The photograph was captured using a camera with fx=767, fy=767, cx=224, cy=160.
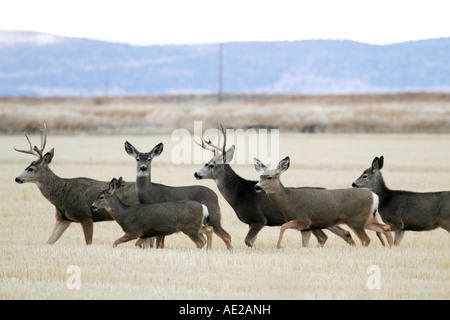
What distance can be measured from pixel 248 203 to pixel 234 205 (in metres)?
0.32

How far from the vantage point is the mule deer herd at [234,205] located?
12.2 m

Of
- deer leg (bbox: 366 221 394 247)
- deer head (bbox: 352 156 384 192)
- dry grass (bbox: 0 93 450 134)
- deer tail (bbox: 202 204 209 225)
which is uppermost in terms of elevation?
dry grass (bbox: 0 93 450 134)

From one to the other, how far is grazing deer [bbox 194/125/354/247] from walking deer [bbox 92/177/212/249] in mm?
1012

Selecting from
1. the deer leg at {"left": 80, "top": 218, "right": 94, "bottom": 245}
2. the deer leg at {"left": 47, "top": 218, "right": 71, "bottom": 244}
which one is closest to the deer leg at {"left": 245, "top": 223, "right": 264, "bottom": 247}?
the deer leg at {"left": 80, "top": 218, "right": 94, "bottom": 245}

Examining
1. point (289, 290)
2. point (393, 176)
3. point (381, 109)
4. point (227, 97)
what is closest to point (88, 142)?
point (393, 176)

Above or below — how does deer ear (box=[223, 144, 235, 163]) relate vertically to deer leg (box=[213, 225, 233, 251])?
above

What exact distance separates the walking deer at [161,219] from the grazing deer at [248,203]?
39.9 inches

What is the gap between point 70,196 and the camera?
524 inches

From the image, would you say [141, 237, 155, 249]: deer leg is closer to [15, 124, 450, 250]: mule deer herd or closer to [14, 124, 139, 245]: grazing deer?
[15, 124, 450, 250]: mule deer herd

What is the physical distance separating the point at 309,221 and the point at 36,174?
5.00 m

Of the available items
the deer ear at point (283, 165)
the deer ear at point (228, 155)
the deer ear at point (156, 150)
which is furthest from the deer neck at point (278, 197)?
the deer ear at point (156, 150)

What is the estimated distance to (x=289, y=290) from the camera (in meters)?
8.97

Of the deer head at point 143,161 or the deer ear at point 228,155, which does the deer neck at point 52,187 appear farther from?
the deer ear at point 228,155

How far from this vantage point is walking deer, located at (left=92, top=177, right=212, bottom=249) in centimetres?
1208
